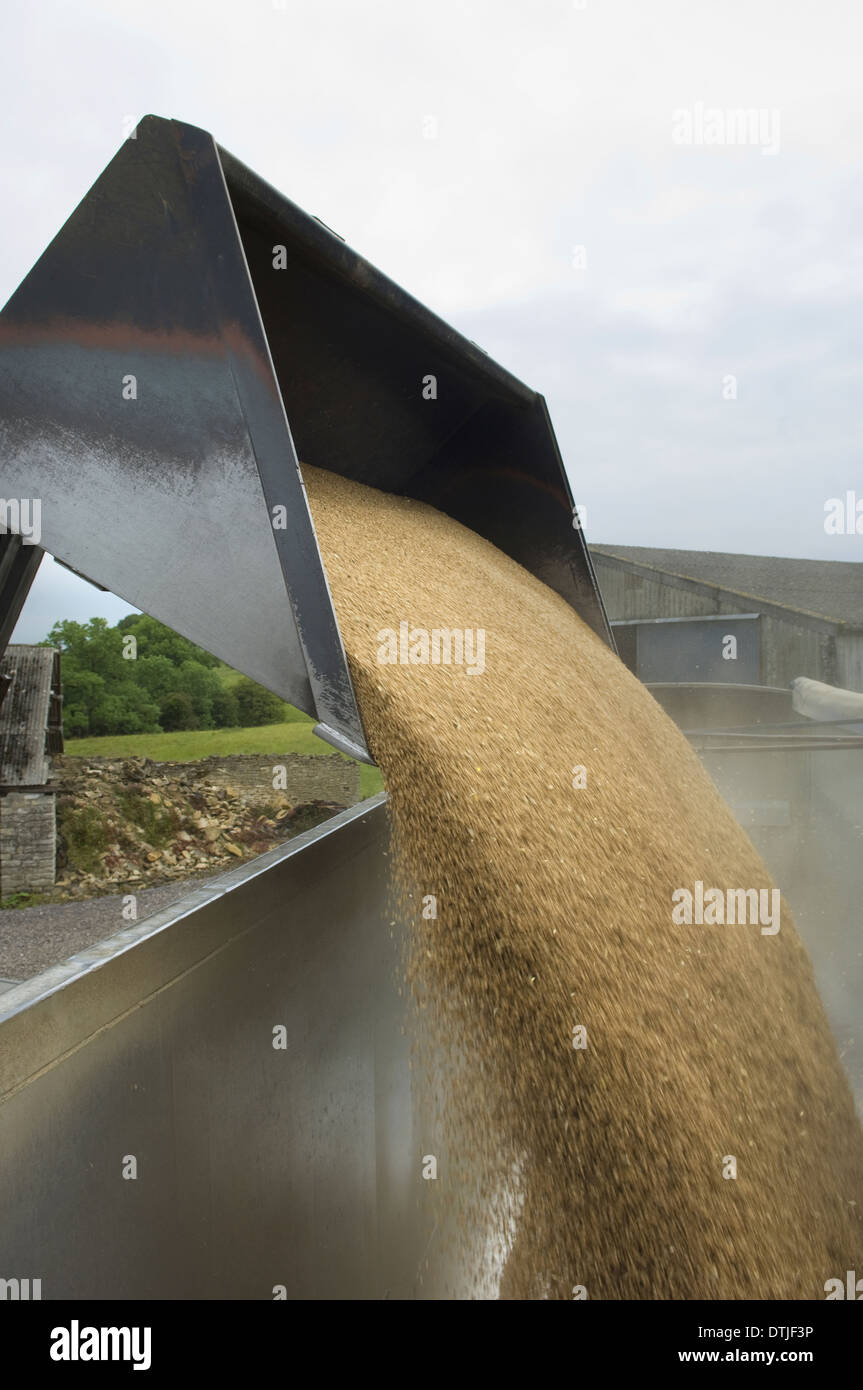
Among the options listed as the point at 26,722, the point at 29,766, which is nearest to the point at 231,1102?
the point at 26,722

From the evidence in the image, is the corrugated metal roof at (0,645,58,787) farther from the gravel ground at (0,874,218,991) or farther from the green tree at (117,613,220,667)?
the gravel ground at (0,874,218,991)

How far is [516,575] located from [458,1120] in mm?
1324

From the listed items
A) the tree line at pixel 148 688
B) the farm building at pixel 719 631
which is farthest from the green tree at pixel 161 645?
the farm building at pixel 719 631

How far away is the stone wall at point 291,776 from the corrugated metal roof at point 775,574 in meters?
5.30

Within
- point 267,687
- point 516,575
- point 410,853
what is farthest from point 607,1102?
point 516,575

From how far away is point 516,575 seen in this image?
7.54 feet

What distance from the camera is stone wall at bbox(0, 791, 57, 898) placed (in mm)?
12098

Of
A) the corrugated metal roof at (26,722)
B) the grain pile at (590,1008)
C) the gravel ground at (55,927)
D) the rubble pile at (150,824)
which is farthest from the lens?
the rubble pile at (150,824)

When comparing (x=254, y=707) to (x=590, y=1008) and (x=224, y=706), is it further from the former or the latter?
(x=590, y=1008)

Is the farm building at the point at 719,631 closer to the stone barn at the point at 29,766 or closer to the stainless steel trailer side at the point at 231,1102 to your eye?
Answer: the stainless steel trailer side at the point at 231,1102

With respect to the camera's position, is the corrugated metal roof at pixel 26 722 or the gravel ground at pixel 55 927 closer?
the corrugated metal roof at pixel 26 722

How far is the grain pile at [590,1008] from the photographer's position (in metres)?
1.23

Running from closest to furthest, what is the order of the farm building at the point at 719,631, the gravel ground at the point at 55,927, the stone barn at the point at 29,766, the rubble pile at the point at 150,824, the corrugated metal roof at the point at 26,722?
the farm building at the point at 719,631
the corrugated metal roof at the point at 26,722
the stone barn at the point at 29,766
the gravel ground at the point at 55,927
the rubble pile at the point at 150,824

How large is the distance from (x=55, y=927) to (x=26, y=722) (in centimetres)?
507
